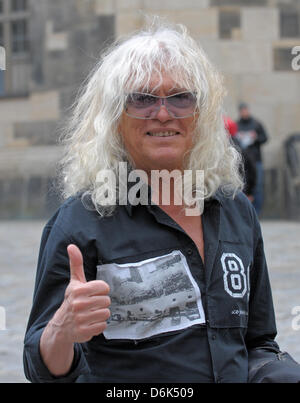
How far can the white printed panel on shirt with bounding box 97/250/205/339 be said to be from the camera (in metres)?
1.98

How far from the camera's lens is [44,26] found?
40.0 ft

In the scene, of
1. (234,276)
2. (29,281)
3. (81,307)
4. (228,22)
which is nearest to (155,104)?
(234,276)

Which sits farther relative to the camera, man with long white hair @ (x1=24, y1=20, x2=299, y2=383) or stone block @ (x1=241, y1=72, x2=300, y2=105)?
stone block @ (x1=241, y1=72, x2=300, y2=105)

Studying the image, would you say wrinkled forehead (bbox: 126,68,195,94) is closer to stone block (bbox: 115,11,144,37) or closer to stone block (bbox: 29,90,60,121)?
stone block (bbox: 115,11,144,37)

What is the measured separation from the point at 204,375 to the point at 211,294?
8.1 inches

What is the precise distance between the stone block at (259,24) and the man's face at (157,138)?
367 inches

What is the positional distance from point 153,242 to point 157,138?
306 millimetres

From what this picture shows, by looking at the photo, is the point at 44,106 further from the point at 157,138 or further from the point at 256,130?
the point at 157,138

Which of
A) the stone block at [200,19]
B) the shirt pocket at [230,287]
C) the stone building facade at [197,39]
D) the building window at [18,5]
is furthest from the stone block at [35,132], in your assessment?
the shirt pocket at [230,287]

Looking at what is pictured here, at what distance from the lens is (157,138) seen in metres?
2.16

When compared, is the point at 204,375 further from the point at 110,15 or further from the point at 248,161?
the point at 110,15

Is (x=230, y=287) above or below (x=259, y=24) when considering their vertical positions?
below

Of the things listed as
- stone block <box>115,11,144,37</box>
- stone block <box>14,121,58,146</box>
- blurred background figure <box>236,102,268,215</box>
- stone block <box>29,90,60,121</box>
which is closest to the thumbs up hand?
blurred background figure <box>236,102,268,215</box>
